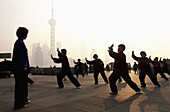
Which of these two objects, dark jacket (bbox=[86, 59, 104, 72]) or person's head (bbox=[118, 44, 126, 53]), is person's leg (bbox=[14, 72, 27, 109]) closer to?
person's head (bbox=[118, 44, 126, 53])

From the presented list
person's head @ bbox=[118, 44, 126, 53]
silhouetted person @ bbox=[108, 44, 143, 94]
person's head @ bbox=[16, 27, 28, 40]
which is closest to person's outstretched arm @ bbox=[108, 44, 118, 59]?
silhouetted person @ bbox=[108, 44, 143, 94]

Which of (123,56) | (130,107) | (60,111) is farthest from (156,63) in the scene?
(60,111)

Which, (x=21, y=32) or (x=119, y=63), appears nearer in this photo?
(x=21, y=32)

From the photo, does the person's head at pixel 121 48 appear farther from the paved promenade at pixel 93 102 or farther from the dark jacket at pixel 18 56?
the dark jacket at pixel 18 56

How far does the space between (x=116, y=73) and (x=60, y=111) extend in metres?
2.89

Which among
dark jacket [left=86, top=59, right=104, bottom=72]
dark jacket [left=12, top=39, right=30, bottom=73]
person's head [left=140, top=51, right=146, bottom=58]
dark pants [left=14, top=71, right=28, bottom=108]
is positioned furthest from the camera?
dark jacket [left=86, top=59, right=104, bottom=72]

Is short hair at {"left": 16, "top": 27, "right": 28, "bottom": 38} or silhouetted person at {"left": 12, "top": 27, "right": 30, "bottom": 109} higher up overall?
short hair at {"left": 16, "top": 27, "right": 28, "bottom": 38}

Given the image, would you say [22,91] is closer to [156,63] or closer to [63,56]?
[63,56]

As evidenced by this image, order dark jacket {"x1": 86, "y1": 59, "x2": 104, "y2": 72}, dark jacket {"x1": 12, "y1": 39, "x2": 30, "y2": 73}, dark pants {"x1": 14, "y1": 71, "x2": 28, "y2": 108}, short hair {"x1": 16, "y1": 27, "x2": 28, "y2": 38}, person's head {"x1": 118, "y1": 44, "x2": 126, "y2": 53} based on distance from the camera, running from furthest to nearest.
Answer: dark jacket {"x1": 86, "y1": 59, "x2": 104, "y2": 72} < person's head {"x1": 118, "y1": 44, "x2": 126, "y2": 53} < short hair {"x1": 16, "y1": 27, "x2": 28, "y2": 38} < dark jacket {"x1": 12, "y1": 39, "x2": 30, "y2": 73} < dark pants {"x1": 14, "y1": 71, "x2": 28, "y2": 108}

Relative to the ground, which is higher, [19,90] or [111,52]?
[111,52]

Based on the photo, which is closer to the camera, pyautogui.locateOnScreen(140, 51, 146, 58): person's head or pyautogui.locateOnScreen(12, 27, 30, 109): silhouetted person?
pyautogui.locateOnScreen(12, 27, 30, 109): silhouetted person

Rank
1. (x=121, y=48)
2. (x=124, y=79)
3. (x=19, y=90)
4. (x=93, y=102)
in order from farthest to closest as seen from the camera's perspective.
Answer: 1. (x=121, y=48)
2. (x=124, y=79)
3. (x=93, y=102)
4. (x=19, y=90)

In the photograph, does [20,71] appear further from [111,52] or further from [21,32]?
[111,52]

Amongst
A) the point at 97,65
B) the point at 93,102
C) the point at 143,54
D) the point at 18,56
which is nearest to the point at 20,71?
the point at 18,56
